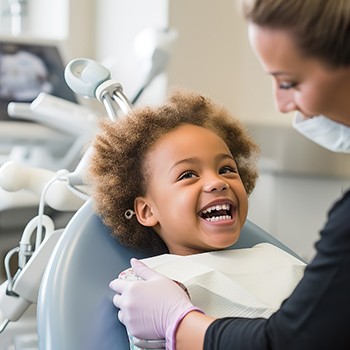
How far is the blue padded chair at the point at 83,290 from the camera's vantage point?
1.02 metres

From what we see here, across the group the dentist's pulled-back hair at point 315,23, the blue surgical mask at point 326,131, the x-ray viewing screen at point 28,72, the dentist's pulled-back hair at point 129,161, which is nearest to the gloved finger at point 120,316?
the dentist's pulled-back hair at point 129,161

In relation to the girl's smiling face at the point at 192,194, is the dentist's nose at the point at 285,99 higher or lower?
higher

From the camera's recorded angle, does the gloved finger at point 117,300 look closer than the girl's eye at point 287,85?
No

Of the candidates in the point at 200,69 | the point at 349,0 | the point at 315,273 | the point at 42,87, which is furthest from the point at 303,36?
the point at 200,69

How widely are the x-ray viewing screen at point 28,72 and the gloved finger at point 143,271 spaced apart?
1.31m

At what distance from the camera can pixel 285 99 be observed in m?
0.78

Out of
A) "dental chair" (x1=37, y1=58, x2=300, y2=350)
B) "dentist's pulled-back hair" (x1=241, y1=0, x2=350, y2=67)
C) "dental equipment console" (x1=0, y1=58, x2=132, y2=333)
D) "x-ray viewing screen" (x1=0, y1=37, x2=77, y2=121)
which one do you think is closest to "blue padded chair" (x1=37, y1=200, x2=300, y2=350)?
"dental chair" (x1=37, y1=58, x2=300, y2=350)

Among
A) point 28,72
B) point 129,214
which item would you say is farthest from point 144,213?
point 28,72

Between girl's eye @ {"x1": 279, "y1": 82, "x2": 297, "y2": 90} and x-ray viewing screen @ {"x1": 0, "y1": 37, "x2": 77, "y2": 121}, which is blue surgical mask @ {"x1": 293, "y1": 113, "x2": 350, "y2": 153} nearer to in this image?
girl's eye @ {"x1": 279, "y1": 82, "x2": 297, "y2": 90}

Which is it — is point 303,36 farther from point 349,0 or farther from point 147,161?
point 147,161

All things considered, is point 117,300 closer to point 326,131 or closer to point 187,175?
point 187,175

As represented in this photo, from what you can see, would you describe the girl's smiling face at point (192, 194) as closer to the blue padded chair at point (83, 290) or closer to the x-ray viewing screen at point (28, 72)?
the blue padded chair at point (83, 290)

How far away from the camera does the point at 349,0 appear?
68 centimetres

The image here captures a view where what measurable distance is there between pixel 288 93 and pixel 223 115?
0.49 m
